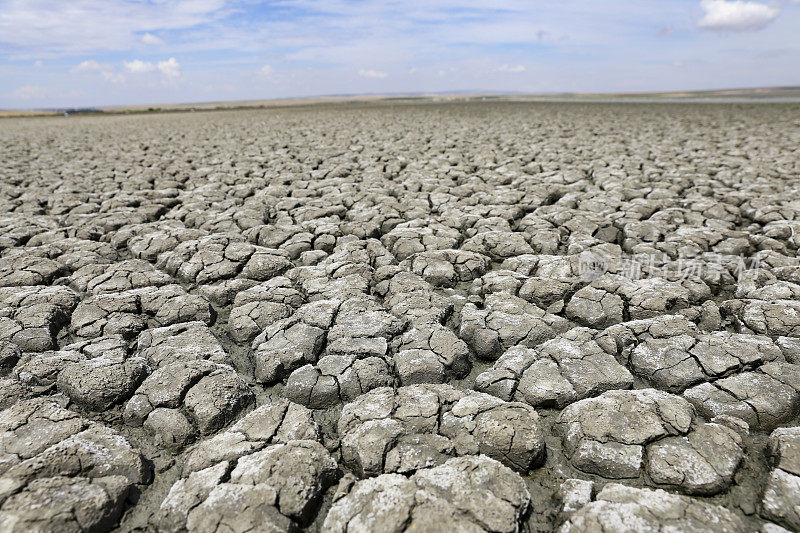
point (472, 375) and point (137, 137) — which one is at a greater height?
point (137, 137)

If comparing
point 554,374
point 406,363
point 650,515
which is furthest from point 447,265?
point 650,515

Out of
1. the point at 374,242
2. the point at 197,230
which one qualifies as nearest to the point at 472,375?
the point at 374,242

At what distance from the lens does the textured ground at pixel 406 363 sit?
1.30 m

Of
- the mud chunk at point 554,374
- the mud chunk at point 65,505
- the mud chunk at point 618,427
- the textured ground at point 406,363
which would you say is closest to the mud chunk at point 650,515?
the textured ground at point 406,363

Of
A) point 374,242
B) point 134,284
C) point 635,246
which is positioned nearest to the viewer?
point 134,284

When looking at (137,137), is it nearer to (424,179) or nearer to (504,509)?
(424,179)

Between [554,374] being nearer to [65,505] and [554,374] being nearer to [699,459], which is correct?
[699,459]

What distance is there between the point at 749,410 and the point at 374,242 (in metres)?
2.37

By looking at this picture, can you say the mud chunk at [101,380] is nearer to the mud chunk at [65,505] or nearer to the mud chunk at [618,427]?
the mud chunk at [65,505]

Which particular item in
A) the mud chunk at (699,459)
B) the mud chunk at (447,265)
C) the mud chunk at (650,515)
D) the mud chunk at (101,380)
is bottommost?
the mud chunk at (699,459)

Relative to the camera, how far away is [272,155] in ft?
23.4

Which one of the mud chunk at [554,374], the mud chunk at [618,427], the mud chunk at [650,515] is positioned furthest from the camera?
the mud chunk at [554,374]

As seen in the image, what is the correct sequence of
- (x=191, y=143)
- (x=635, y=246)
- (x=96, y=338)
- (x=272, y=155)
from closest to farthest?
(x=96, y=338)
(x=635, y=246)
(x=272, y=155)
(x=191, y=143)

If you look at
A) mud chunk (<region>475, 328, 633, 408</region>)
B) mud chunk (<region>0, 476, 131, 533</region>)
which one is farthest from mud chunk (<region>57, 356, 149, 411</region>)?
mud chunk (<region>475, 328, 633, 408</region>)
